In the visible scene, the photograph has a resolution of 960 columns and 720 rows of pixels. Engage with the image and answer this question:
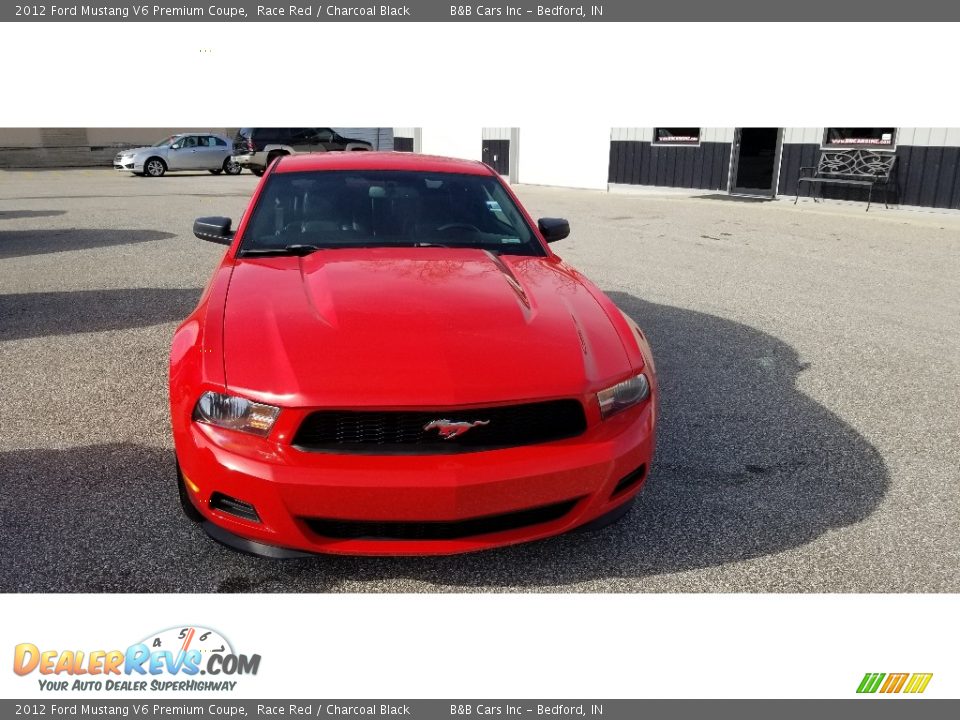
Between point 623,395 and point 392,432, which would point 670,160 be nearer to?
point 623,395

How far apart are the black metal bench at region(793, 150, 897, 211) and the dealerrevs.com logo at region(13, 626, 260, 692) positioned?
1636 cm

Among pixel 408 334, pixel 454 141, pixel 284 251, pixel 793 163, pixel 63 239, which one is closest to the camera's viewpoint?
pixel 408 334

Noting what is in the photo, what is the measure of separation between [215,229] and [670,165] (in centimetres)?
1802

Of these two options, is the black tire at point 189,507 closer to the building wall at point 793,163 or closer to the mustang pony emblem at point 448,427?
the mustang pony emblem at point 448,427

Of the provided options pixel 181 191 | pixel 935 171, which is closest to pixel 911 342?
pixel 935 171

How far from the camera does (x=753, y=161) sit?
1955 cm

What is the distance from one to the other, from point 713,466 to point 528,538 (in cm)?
151

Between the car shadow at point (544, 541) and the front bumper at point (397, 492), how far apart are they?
29 cm

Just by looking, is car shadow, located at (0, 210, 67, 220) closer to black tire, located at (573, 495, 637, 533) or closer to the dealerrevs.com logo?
the dealerrevs.com logo

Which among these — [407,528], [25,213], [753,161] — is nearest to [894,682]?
[407,528]

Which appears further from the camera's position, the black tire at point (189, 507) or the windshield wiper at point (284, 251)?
the windshield wiper at point (284, 251)

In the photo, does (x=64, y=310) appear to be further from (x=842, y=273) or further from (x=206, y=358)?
(x=842, y=273)

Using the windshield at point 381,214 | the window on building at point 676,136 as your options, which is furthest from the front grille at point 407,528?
the window on building at point 676,136

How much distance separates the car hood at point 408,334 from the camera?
2.61m
